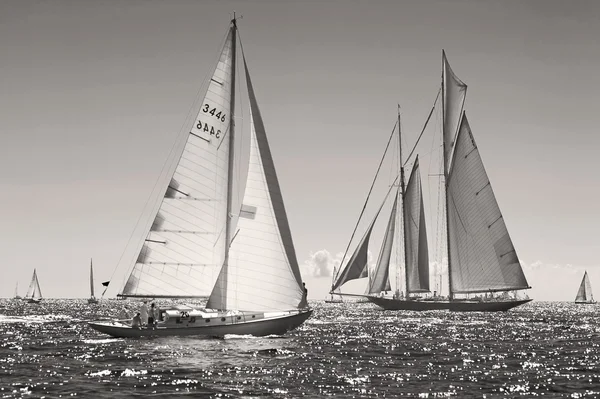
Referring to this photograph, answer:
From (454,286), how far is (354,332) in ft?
120

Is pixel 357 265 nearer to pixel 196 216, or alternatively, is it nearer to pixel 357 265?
pixel 357 265

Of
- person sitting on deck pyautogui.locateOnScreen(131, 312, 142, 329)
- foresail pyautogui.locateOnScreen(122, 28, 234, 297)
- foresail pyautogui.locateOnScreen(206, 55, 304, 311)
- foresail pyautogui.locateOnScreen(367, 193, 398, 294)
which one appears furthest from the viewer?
foresail pyautogui.locateOnScreen(367, 193, 398, 294)

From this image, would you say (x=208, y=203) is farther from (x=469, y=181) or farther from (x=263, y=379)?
(x=469, y=181)

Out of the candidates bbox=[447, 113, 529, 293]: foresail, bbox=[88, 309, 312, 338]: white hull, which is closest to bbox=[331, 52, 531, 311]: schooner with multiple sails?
bbox=[447, 113, 529, 293]: foresail

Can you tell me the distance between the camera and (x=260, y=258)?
37094mm

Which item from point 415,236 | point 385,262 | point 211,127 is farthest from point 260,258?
point 385,262

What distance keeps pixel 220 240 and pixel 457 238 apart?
176 feet

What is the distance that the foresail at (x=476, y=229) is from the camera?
266 ft

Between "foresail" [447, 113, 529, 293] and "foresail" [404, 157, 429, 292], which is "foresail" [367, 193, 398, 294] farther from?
"foresail" [447, 113, 529, 293]

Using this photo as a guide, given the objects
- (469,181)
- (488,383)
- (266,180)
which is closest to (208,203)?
(266,180)

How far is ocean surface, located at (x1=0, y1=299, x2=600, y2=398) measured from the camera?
24.2 metres

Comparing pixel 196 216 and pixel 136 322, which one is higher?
pixel 196 216

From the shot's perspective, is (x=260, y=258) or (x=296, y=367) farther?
(x=260, y=258)

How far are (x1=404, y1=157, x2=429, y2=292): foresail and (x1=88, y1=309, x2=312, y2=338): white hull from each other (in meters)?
53.5
